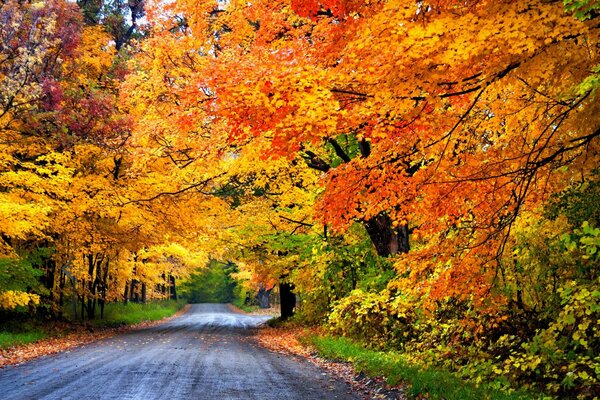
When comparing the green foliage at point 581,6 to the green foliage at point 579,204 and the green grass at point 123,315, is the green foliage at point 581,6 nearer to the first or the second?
the green foliage at point 579,204

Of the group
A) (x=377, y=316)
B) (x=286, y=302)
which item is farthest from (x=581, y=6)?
(x=286, y=302)

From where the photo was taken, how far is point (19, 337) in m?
16.2

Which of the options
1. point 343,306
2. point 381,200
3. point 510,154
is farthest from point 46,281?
point 510,154

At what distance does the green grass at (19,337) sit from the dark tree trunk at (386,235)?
10.5m

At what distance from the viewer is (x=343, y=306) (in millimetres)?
11844

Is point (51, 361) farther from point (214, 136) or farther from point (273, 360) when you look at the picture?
point (214, 136)

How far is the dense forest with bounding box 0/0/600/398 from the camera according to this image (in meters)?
5.82

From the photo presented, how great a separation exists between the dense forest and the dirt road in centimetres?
211

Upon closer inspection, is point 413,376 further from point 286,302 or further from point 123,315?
point 123,315

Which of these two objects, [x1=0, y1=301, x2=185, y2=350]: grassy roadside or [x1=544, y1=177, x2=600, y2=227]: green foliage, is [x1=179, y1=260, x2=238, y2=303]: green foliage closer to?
[x1=0, y1=301, x2=185, y2=350]: grassy roadside

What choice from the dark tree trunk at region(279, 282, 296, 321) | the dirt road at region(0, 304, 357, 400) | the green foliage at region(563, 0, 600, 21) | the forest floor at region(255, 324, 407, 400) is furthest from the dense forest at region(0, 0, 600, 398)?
the dark tree trunk at region(279, 282, 296, 321)

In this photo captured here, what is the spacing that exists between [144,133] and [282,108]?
862 cm

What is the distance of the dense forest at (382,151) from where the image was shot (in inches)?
229

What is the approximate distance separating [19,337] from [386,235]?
1186 centimetres
